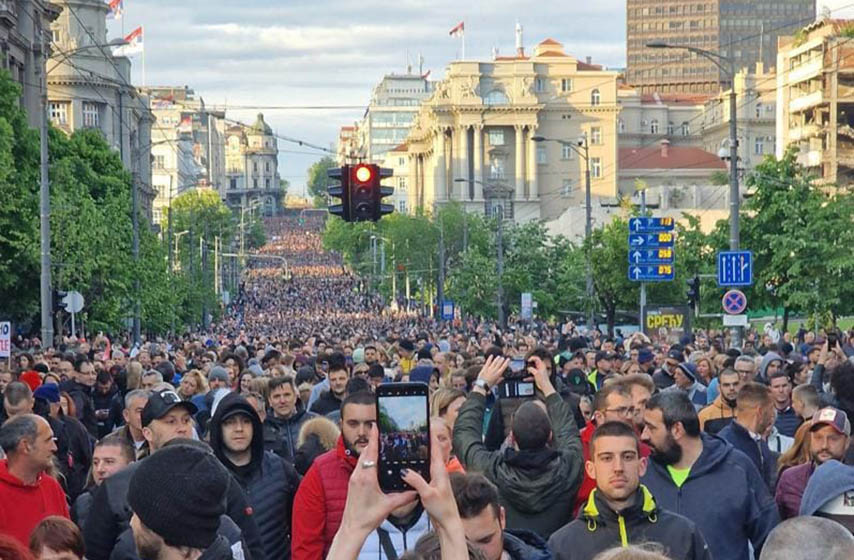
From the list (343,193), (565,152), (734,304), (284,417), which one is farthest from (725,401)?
(565,152)

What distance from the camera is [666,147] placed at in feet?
578

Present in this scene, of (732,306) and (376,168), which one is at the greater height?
(376,168)

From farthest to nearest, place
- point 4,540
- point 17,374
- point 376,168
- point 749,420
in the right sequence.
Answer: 1. point 376,168
2. point 17,374
3. point 749,420
4. point 4,540

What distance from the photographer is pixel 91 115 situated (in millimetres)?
113375

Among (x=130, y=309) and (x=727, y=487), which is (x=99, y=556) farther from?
(x=130, y=309)

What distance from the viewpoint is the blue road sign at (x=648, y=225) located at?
43719 millimetres

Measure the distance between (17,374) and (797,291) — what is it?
2961cm

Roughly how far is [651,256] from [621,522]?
1429 inches

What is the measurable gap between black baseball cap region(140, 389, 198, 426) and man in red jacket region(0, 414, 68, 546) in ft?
1.78

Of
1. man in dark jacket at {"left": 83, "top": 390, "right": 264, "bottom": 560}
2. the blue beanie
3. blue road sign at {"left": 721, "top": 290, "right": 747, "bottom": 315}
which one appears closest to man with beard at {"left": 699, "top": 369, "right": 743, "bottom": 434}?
man in dark jacket at {"left": 83, "top": 390, "right": 264, "bottom": 560}

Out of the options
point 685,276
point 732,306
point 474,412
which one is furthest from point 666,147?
point 474,412

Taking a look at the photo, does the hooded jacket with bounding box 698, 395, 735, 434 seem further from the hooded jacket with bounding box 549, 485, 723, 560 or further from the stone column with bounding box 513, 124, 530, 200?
the stone column with bounding box 513, 124, 530, 200

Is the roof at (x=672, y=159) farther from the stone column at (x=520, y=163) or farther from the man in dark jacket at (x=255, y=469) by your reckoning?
the man in dark jacket at (x=255, y=469)

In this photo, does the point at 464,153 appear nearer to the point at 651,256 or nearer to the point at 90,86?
the point at 90,86
